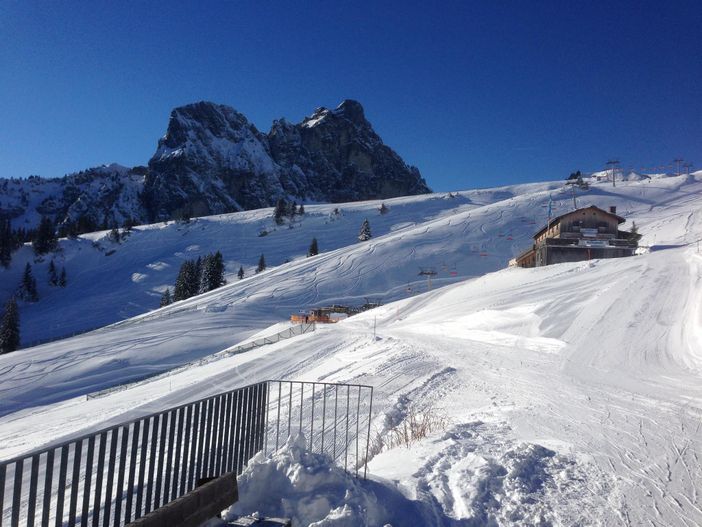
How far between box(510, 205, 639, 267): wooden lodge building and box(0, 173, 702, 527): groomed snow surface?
8051 millimetres

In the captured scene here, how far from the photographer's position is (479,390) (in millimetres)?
11906

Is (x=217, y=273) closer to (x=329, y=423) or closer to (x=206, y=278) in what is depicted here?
(x=206, y=278)

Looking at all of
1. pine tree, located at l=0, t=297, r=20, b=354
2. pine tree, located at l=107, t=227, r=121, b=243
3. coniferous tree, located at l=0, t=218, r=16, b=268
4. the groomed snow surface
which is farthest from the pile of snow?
coniferous tree, located at l=0, t=218, r=16, b=268

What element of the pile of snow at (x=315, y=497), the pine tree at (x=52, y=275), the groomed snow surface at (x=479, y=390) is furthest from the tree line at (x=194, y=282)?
the pile of snow at (x=315, y=497)

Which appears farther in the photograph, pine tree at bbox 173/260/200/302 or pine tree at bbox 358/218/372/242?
pine tree at bbox 358/218/372/242

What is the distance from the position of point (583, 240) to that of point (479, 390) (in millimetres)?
40025

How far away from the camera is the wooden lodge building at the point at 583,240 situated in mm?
45531

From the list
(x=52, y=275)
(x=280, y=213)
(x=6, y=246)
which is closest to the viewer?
(x=52, y=275)

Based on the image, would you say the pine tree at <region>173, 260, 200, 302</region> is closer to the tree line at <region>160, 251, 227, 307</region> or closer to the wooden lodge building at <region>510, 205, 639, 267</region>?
the tree line at <region>160, 251, 227, 307</region>

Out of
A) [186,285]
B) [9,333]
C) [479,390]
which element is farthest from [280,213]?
[479,390]

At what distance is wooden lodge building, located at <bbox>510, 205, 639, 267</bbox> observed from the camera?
4553cm

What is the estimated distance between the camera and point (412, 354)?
17.1 meters

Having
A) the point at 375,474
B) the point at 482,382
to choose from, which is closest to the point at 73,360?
the point at 482,382

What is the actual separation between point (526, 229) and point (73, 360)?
6586cm
